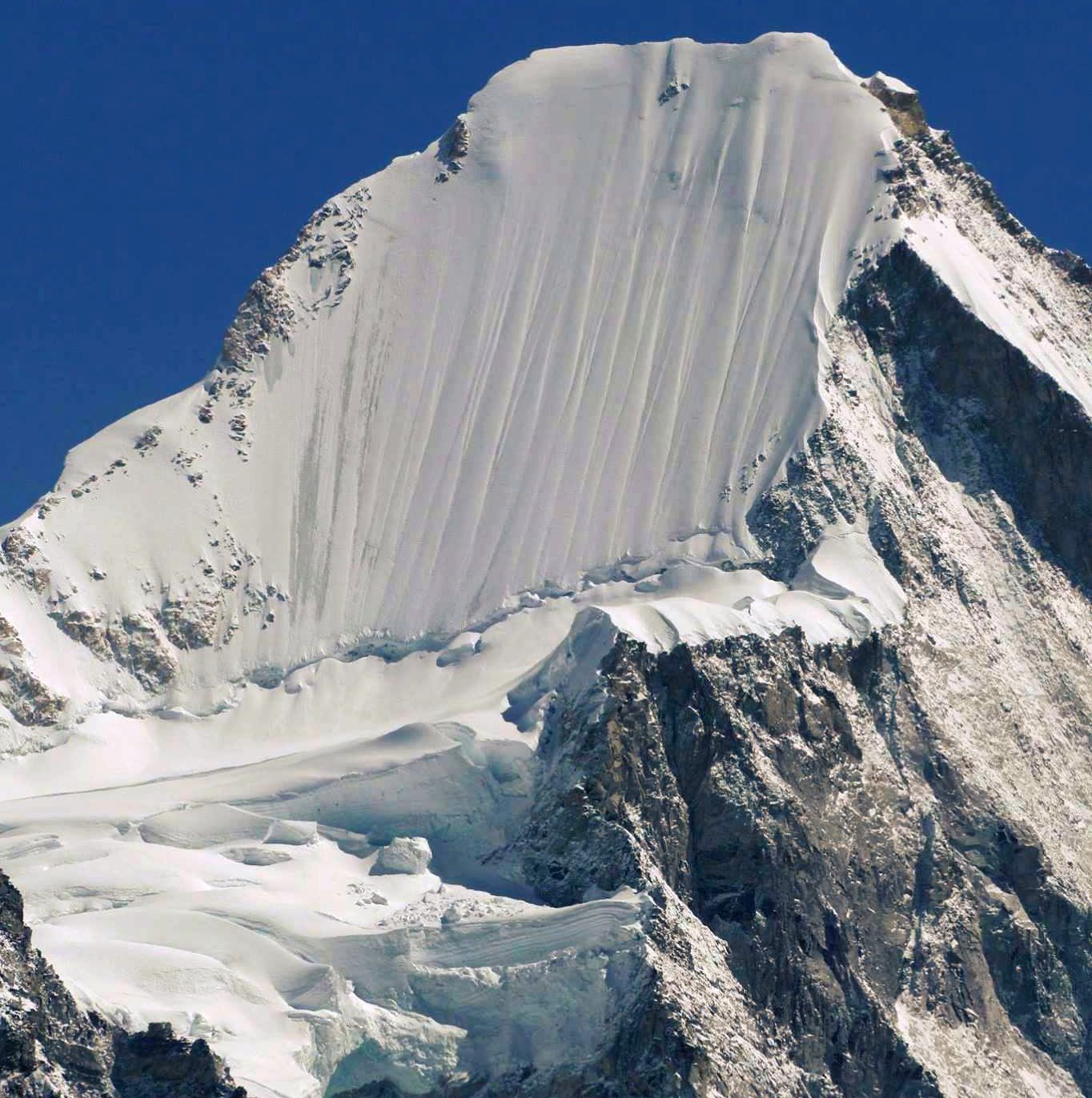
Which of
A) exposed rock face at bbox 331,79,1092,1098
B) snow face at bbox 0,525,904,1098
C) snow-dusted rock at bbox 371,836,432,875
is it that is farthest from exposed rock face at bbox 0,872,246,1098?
snow-dusted rock at bbox 371,836,432,875

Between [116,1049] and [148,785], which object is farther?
[148,785]

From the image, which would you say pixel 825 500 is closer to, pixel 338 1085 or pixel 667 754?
Result: pixel 667 754

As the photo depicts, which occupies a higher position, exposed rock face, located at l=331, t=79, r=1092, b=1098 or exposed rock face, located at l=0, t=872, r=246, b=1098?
exposed rock face, located at l=331, t=79, r=1092, b=1098

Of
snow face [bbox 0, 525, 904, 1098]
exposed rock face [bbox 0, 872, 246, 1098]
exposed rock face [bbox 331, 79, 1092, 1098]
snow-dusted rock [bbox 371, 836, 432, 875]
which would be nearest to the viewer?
exposed rock face [bbox 0, 872, 246, 1098]

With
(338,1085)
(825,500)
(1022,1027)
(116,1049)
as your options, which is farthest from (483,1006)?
(825,500)

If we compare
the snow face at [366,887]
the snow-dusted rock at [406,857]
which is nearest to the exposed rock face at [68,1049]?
the snow face at [366,887]

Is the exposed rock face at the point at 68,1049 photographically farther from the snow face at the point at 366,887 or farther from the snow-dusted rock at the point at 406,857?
the snow-dusted rock at the point at 406,857

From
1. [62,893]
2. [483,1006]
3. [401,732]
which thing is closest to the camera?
[483,1006]

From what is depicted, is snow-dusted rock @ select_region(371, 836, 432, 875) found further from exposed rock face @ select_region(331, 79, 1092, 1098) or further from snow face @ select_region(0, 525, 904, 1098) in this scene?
exposed rock face @ select_region(331, 79, 1092, 1098)

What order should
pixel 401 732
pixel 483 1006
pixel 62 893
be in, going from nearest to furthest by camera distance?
1. pixel 483 1006
2. pixel 62 893
3. pixel 401 732
